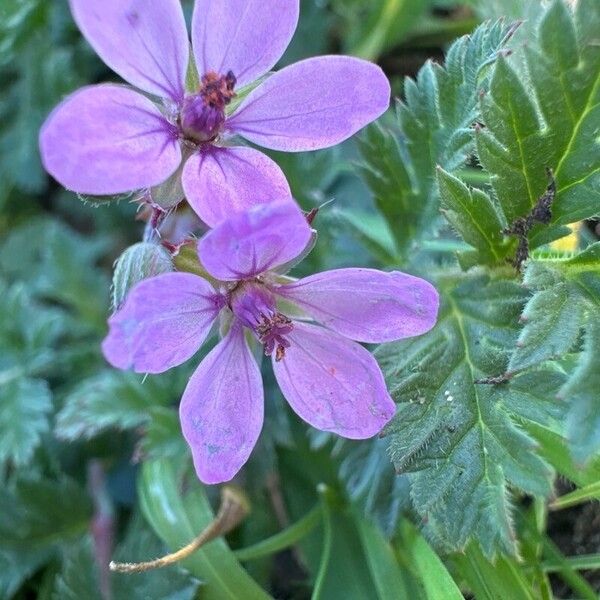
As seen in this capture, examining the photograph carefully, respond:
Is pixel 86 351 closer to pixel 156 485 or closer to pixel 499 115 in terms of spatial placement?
pixel 156 485

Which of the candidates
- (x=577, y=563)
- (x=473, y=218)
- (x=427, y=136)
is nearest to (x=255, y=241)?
(x=473, y=218)

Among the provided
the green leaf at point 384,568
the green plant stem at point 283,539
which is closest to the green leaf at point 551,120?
the green leaf at point 384,568

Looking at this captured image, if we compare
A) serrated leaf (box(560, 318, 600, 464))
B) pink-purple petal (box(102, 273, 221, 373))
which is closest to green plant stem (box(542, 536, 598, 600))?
serrated leaf (box(560, 318, 600, 464))

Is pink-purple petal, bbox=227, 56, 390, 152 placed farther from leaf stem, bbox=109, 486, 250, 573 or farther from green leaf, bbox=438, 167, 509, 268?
leaf stem, bbox=109, 486, 250, 573

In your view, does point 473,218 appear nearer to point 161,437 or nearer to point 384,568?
point 384,568

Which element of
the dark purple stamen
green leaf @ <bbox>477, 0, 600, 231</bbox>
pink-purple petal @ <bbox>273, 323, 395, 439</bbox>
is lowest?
pink-purple petal @ <bbox>273, 323, 395, 439</bbox>

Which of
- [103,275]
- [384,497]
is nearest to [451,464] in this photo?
[384,497]

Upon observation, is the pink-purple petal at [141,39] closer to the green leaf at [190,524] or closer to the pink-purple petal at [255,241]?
the pink-purple petal at [255,241]
